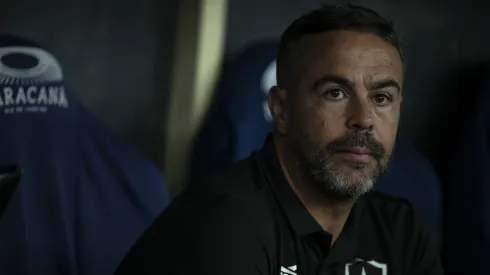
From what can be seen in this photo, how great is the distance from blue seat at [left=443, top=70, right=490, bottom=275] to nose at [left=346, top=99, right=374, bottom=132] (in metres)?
0.56

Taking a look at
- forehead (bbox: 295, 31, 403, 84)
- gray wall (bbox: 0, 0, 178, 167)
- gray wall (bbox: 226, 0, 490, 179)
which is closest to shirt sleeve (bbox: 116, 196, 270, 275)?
forehead (bbox: 295, 31, 403, 84)

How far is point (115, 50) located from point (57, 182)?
1.77 ft

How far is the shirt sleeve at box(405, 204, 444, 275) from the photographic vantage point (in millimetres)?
1132

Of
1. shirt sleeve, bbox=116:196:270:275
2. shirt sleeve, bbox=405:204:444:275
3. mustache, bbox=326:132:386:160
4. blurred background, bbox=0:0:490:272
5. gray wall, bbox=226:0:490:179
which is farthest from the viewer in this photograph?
gray wall, bbox=226:0:490:179

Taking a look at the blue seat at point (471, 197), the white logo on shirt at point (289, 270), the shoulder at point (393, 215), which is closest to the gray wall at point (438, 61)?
the blue seat at point (471, 197)

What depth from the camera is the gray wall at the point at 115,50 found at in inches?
63.3

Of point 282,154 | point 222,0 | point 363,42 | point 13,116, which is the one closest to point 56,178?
point 13,116

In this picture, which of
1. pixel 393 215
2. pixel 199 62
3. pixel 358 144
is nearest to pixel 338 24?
pixel 358 144

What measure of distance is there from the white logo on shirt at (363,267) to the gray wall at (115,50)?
75cm

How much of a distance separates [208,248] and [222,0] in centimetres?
91

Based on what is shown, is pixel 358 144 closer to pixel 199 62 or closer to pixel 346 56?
pixel 346 56

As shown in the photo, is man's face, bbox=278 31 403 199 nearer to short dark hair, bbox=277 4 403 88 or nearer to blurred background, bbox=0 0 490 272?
short dark hair, bbox=277 4 403 88

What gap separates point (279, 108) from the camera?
1105mm

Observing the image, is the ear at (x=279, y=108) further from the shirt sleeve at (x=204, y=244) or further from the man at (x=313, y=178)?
the shirt sleeve at (x=204, y=244)
